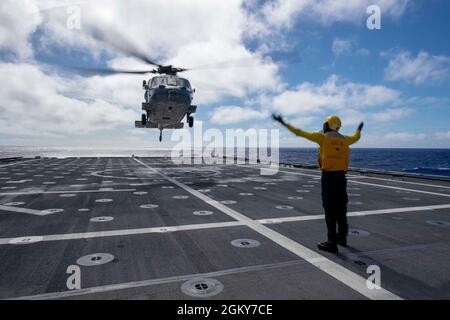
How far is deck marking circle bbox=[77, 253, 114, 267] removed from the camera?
5.40 meters

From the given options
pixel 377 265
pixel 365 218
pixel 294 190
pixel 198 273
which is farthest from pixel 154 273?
Result: pixel 294 190

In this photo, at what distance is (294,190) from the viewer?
1496 cm

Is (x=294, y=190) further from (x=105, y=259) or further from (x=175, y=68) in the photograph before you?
(x=175, y=68)

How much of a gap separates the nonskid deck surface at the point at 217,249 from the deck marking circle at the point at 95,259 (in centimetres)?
2

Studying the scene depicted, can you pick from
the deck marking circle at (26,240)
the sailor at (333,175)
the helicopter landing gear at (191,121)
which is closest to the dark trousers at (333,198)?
the sailor at (333,175)

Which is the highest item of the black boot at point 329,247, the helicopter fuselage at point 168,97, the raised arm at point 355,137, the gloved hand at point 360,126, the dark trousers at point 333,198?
the helicopter fuselage at point 168,97

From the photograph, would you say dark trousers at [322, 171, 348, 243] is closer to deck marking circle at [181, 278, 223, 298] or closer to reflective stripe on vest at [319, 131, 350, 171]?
reflective stripe on vest at [319, 131, 350, 171]

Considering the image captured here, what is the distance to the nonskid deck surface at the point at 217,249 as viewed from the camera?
4.39 m

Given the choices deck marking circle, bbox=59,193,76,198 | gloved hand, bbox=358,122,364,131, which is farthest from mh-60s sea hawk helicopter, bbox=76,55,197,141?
gloved hand, bbox=358,122,364,131

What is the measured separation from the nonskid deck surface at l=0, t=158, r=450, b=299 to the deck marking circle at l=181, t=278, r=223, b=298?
0.01 metres

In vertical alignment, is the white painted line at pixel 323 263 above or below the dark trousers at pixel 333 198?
below

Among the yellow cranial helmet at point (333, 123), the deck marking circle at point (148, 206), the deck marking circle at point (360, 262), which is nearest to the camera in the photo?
the deck marking circle at point (360, 262)

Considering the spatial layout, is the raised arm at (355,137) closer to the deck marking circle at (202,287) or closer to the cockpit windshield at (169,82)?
the deck marking circle at (202,287)

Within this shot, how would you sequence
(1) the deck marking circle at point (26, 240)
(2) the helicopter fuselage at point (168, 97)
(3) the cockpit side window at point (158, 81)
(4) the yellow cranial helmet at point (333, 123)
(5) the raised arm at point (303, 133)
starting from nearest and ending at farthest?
(5) the raised arm at point (303, 133)
(4) the yellow cranial helmet at point (333, 123)
(1) the deck marking circle at point (26, 240)
(2) the helicopter fuselage at point (168, 97)
(3) the cockpit side window at point (158, 81)
